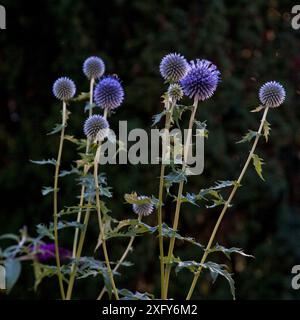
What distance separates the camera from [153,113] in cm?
338

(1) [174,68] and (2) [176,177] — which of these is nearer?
(2) [176,177]

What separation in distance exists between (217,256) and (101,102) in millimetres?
1793

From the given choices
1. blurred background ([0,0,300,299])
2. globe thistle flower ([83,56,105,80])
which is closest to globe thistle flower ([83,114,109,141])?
globe thistle flower ([83,56,105,80])

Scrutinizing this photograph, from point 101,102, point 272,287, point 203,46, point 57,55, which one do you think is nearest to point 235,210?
point 272,287

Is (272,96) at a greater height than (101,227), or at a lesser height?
greater

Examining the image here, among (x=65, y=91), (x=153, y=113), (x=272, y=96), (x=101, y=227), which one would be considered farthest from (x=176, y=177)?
(x=153, y=113)

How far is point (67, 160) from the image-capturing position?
134 inches

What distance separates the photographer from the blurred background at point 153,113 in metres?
3.36

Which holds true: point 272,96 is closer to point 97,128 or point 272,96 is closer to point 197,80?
point 197,80

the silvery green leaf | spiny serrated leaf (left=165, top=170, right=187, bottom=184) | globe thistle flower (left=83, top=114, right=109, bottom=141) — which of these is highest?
globe thistle flower (left=83, top=114, right=109, bottom=141)

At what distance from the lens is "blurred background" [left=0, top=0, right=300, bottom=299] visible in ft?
11.0

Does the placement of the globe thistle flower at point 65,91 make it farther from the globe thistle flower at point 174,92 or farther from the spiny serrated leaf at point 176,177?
the spiny serrated leaf at point 176,177

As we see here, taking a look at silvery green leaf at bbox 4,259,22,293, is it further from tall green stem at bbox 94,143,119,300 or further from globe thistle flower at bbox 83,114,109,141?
globe thistle flower at bbox 83,114,109,141
